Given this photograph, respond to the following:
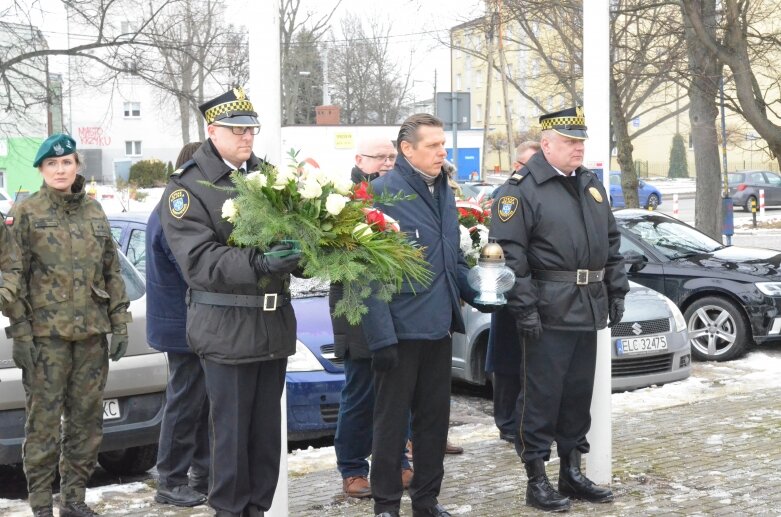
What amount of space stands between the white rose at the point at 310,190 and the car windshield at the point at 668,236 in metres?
7.57

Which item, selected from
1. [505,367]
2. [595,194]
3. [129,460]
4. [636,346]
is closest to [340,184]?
[595,194]

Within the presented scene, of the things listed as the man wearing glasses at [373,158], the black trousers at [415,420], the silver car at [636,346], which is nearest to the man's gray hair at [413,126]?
the black trousers at [415,420]

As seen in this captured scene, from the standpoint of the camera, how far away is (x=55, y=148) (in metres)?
5.48

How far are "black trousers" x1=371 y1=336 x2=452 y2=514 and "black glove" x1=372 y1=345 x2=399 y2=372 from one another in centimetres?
14

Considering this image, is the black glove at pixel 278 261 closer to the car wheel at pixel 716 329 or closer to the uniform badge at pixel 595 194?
the uniform badge at pixel 595 194

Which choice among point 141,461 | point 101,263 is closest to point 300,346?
point 141,461

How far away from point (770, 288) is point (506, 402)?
473cm

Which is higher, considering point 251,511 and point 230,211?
point 230,211

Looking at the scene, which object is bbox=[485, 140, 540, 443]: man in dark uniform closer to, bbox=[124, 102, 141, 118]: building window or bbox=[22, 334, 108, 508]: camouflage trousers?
bbox=[22, 334, 108, 508]: camouflage trousers

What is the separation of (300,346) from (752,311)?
5.36 meters

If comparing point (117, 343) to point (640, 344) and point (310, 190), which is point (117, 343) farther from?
point (640, 344)

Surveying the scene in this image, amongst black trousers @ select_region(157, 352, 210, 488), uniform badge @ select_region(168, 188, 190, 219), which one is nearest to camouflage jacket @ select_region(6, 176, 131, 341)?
black trousers @ select_region(157, 352, 210, 488)

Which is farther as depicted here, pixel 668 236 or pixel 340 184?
pixel 668 236

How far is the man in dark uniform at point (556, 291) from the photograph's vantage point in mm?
5727
